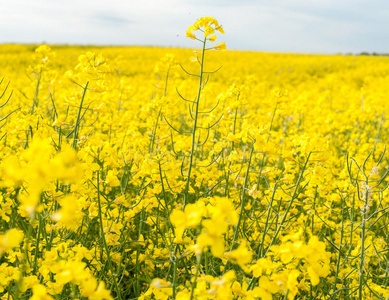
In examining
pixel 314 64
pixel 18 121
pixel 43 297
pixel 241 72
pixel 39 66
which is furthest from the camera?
pixel 314 64

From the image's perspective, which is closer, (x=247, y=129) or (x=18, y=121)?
(x=247, y=129)

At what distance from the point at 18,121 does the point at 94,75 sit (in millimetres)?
1018

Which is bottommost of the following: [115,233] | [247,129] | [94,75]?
[115,233]

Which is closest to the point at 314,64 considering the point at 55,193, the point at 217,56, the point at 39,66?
the point at 217,56

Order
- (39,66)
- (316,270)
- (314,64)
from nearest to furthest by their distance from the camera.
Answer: (316,270) < (39,66) < (314,64)

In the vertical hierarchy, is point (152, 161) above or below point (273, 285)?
above

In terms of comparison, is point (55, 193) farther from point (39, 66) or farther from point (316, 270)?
point (39, 66)

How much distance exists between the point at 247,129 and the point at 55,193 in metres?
1.10

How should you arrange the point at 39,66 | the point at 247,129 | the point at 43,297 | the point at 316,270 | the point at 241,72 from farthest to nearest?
the point at 241,72, the point at 39,66, the point at 247,129, the point at 316,270, the point at 43,297

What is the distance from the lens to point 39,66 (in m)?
3.69

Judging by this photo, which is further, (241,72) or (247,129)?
(241,72)

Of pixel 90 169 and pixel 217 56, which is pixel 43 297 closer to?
pixel 90 169

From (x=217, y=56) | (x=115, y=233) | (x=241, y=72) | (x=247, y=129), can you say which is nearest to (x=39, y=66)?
(x=115, y=233)

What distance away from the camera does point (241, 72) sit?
17.9 m
